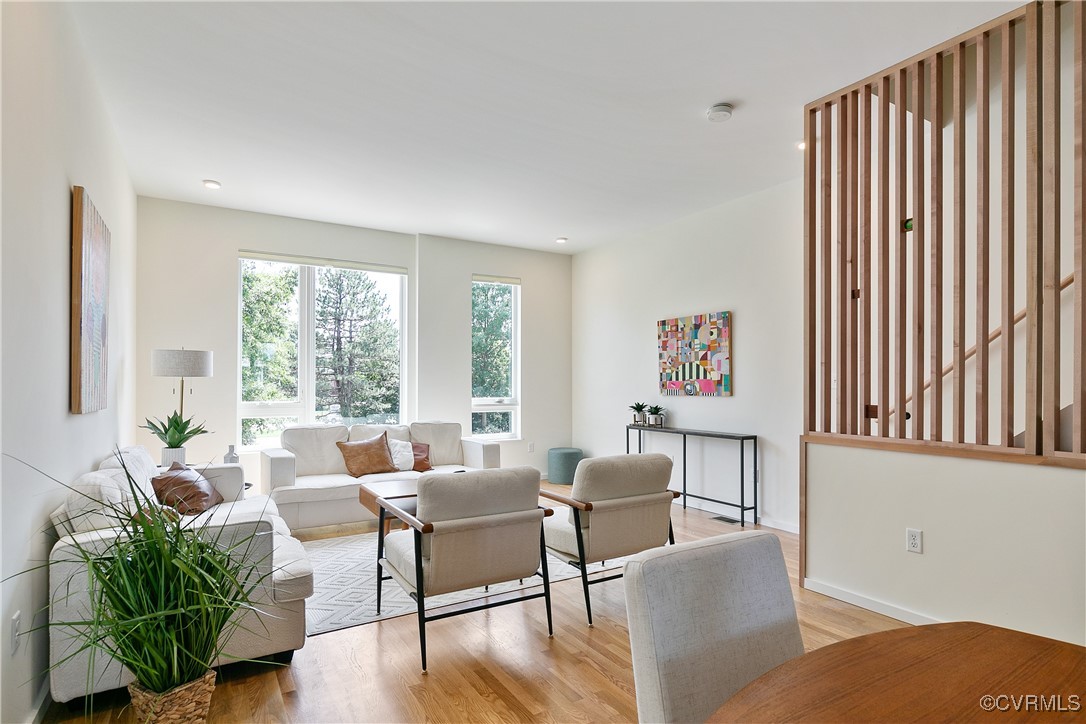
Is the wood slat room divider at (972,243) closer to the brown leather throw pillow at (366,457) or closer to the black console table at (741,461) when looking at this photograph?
the black console table at (741,461)

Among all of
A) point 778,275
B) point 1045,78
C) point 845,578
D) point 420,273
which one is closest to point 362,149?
point 420,273

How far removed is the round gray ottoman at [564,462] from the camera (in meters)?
6.73

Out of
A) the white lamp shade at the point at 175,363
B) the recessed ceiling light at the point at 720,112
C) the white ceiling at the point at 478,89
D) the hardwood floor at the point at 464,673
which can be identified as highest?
the white ceiling at the point at 478,89

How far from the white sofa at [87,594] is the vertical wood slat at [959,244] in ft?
9.90

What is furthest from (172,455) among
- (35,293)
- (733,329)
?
(733,329)

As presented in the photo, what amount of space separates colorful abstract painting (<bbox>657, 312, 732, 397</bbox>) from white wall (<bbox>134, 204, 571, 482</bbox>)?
1.71 m

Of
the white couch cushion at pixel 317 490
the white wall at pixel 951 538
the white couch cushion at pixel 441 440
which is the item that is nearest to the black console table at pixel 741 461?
the white wall at pixel 951 538

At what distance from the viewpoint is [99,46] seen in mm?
2762

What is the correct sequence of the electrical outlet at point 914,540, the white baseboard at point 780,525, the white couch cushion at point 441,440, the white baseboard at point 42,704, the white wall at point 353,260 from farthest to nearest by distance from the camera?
the white couch cushion at point 441,440, the white wall at point 353,260, the white baseboard at point 780,525, the electrical outlet at point 914,540, the white baseboard at point 42,704

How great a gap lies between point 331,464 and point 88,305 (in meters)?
2.66

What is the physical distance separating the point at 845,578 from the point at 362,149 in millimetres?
3940

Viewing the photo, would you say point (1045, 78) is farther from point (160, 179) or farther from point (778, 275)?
point (160, 179)

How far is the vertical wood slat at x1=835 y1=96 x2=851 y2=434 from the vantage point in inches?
128

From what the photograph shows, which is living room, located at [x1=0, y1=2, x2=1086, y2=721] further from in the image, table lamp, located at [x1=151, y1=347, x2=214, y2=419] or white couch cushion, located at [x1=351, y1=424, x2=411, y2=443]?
white couch cushion, located at [x1=351, y1=424, x2=411, y2=443]
